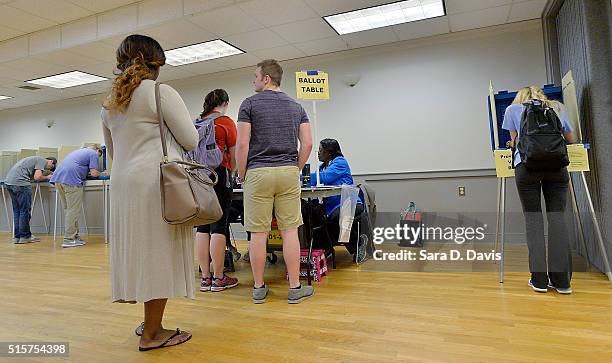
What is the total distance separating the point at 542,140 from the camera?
209cm

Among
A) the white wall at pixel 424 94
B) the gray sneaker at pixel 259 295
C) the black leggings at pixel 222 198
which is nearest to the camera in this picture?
the gray sneaker at pixel 259 295

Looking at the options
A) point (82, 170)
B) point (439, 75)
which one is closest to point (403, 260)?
point (439, 75)

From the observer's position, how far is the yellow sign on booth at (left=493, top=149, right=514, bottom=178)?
263 centimetres

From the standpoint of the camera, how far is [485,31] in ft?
13.9

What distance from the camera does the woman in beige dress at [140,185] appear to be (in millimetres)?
1357

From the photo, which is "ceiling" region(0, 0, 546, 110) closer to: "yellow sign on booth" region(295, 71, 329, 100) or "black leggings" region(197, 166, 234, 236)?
"yellow sign on booth" region(295, 71, 329, 100)

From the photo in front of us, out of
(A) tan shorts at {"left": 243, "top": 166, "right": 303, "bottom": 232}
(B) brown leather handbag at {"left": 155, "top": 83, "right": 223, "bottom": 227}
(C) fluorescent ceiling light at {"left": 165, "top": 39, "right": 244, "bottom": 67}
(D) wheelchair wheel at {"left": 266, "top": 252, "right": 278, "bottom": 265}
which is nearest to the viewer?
(B) brown leather handbag at {"left": 155, "top": 83, "right": 223, "bottom": 227}

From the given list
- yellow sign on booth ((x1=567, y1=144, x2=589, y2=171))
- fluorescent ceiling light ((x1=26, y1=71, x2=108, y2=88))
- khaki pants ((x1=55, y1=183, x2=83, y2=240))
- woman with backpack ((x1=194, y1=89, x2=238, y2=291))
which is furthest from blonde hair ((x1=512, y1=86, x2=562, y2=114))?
fluorescent ceiling light ((x1=26, y1=71, x2=108, y2=88))

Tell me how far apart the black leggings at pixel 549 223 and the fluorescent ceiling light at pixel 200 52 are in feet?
12.0

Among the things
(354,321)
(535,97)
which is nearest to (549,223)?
(535,97)

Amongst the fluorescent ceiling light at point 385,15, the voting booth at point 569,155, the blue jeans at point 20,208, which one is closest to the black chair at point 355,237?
the voting booth at point 569,155

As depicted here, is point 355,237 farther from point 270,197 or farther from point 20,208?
point 20,208

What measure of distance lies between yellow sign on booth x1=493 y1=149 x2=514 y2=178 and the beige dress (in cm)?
222

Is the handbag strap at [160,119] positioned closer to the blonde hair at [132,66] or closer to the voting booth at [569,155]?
the blonde hair at [132,66]
